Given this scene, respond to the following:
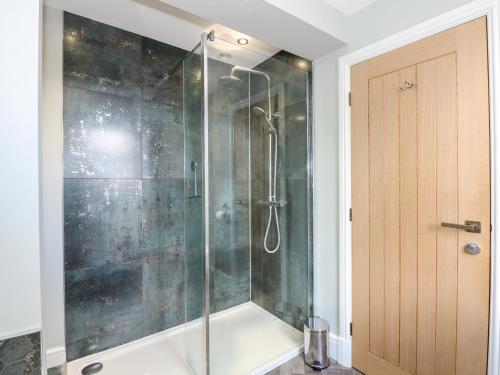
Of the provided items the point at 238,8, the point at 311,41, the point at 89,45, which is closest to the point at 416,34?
the point at 311,41

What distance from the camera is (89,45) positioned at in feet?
6.09

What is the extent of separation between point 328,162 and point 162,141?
4.52 ft

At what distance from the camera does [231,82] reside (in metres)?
1.94

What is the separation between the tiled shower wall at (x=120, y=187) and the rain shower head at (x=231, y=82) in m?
0.55

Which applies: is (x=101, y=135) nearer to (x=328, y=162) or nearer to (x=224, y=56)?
(x=224, y=56)

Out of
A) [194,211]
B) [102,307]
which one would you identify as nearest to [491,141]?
[194,211]

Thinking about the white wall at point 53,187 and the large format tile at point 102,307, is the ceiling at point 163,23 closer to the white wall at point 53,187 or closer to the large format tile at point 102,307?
the white wall at point 53,187

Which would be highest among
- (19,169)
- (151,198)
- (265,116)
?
(265,116)

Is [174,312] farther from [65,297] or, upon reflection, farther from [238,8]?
[238,8]

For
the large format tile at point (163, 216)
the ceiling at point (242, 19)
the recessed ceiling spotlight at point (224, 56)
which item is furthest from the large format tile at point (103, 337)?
the ceiling at point (242, 19)

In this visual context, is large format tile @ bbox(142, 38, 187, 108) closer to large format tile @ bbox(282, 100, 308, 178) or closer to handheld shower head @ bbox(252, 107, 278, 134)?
handheld shower head @ bbox(252, 107, 278, 134)

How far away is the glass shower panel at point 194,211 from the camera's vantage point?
5.80 ft

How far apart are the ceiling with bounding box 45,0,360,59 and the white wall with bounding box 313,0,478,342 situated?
0.08m

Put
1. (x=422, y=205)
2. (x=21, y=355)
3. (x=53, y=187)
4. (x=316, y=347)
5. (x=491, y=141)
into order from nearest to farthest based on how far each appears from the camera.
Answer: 1. (x=21, y=355)
2. (x=491, y=141)
3. (x=422, y=205)
4. (x=53, y=187)
5. (x=316, y=347)
